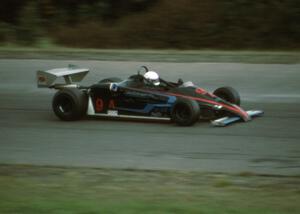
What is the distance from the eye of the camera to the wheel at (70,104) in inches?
572

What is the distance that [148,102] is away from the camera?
559 inches

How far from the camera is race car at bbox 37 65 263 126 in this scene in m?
13.8

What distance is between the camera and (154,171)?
10656mm

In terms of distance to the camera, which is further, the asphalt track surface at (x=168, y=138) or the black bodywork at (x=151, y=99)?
the black bodywork at (x=151, y=99)

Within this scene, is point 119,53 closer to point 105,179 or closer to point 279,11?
point 279,11

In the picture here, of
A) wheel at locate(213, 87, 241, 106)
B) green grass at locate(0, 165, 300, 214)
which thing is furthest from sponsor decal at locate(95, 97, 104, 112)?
green grass at locate(0, 165, 300, 214)

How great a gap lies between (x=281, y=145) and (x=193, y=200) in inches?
156

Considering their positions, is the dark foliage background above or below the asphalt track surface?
above

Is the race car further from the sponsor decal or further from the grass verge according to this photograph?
the grass verge

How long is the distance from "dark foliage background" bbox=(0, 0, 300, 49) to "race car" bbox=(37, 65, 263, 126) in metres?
10.5

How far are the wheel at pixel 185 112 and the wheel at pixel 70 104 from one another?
172 centimetres

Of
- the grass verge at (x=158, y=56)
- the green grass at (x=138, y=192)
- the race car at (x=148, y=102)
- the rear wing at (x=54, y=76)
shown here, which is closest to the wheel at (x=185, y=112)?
the race car at (x=148, y=102)

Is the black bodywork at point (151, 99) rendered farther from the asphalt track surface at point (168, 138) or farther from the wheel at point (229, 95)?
the asphalt track surface at point (168, 138)

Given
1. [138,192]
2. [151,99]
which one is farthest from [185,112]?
[138,192]
